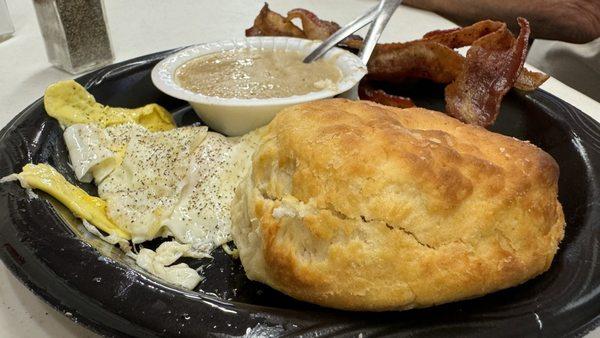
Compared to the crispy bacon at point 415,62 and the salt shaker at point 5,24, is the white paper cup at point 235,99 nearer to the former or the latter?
the crispy bacon at point 415,62

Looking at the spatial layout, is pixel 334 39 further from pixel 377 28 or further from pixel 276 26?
pixel 276 26

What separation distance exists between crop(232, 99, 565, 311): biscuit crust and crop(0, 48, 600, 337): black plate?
0.15 feet

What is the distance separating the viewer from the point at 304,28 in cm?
221

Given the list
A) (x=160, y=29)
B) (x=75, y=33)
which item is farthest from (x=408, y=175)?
(x=160, y=29)

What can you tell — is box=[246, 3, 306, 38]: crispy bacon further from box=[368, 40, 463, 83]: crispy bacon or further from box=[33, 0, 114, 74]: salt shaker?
box=[33, 0, 114, 74]: salt shaker

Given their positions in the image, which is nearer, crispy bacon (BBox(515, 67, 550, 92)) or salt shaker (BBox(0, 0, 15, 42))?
crispy bacon (BBox(515, 67, 550, 92))

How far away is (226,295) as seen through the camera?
1207 millimetres

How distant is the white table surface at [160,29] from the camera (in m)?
2.31

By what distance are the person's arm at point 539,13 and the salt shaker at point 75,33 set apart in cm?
191

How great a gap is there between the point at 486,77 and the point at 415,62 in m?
0.27

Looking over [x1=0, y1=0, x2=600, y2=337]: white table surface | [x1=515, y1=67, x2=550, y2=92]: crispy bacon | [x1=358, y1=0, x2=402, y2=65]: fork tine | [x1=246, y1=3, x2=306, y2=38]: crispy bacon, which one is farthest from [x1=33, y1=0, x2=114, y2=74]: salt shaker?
[x1=515, y1=67, x2=550, y2=92]: crispy bacon

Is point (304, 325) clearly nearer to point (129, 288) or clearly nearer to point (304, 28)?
point (129, 288)

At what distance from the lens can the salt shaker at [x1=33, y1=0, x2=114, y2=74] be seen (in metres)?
2.32

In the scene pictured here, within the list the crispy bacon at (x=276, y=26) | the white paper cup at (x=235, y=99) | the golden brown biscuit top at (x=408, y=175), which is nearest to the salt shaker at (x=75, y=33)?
the white paper cup at (x=235, y=99)
